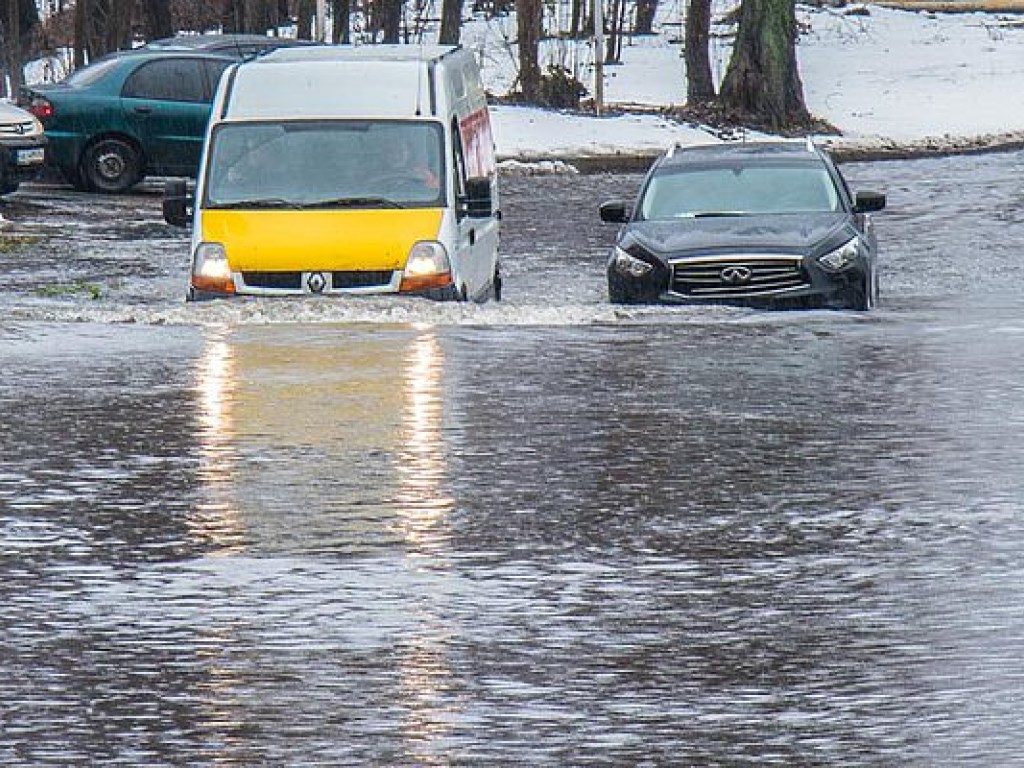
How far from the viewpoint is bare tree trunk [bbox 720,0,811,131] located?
40.2 m

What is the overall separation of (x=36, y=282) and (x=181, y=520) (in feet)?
39.5

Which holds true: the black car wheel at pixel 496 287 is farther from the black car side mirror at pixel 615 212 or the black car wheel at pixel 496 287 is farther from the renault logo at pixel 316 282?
the renault logo at pixel 316 282

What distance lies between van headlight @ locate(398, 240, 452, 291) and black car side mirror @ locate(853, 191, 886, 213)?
3408 millimetres

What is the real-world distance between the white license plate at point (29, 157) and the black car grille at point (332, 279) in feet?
40.6

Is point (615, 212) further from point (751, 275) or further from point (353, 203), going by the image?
point (353, 203)

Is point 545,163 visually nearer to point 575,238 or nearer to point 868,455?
point 575,238

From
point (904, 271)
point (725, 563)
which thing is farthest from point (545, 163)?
point (725, 563)

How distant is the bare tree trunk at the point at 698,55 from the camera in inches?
1708

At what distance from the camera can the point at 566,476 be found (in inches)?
424

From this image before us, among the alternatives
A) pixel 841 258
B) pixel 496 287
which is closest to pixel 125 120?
pixel 496 287

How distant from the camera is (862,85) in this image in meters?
47.5

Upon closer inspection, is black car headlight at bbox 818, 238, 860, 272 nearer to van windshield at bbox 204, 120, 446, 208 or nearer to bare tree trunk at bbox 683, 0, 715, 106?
van windshield at bbox 204, 120, 446, 208

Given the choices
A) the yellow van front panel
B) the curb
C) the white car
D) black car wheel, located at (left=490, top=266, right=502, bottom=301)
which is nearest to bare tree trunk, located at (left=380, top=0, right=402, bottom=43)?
the curb

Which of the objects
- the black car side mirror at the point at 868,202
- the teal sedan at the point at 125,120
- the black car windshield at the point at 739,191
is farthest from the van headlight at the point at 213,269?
the teal sedan at the point at 125,120
